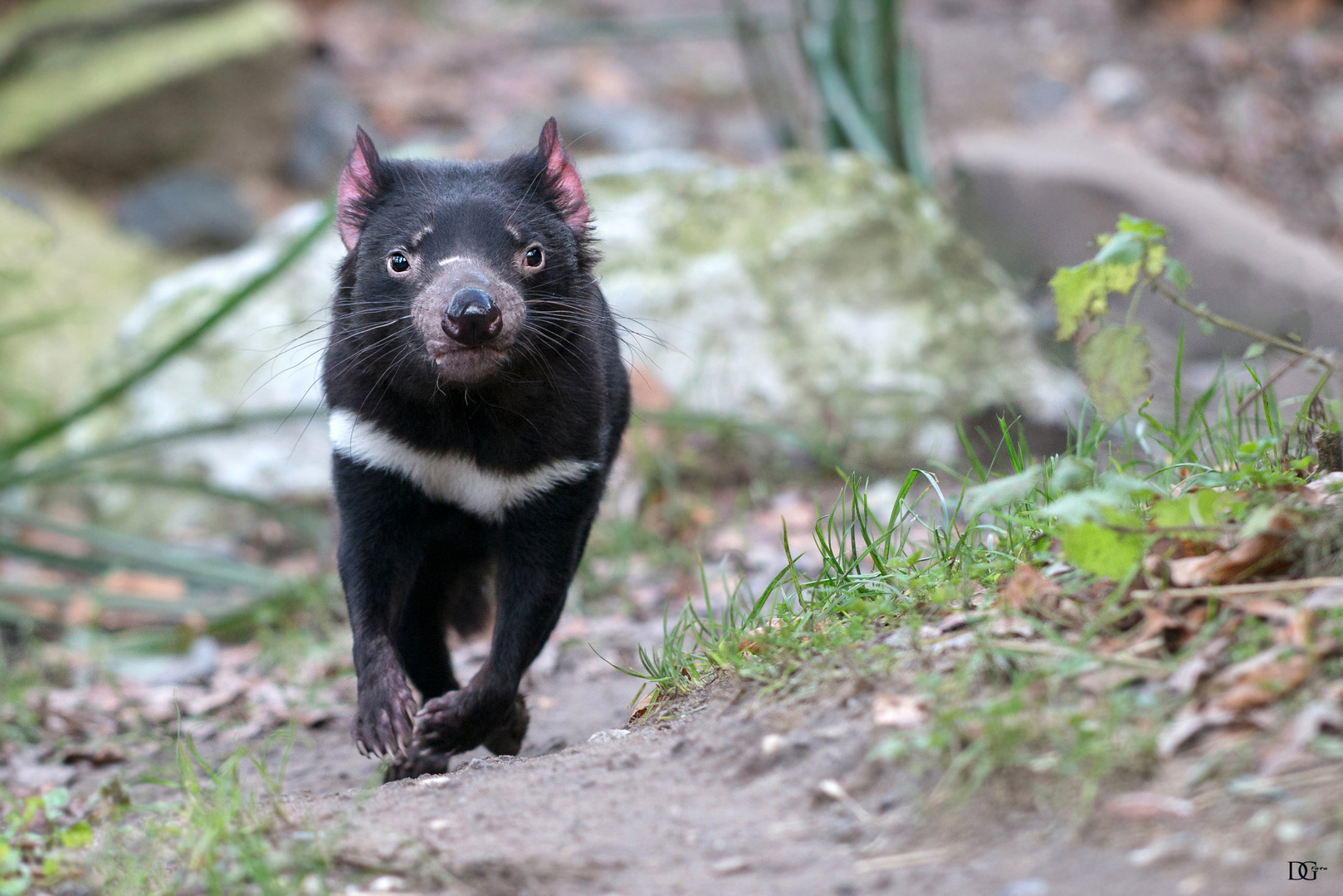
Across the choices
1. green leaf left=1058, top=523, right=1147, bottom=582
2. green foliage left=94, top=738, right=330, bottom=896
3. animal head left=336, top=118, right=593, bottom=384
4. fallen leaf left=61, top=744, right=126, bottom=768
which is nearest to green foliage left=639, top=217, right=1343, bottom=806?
green leaf left=1058, top=523, right=1147, bottom=582

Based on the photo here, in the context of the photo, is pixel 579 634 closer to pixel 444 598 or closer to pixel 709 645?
pixel 444 598

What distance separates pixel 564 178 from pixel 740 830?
1.68 meters

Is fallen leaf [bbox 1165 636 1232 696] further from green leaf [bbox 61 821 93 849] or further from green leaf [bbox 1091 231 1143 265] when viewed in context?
green leaf [bbox 61 821 93 849]

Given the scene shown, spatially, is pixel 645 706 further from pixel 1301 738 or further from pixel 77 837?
pixel 1301 738

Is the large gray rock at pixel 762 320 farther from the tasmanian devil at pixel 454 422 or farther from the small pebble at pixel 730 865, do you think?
the small pebble at pixel 730 865

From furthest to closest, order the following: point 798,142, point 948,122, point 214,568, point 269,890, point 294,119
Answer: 1. point 948,122
2. point 294,119
3. point 798,142
4. point 214,568
5. point 269,890

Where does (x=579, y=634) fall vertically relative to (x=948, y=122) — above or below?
below

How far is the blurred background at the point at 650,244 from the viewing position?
16.9 feet

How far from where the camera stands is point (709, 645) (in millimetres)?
2746

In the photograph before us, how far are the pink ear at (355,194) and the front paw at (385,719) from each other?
0.99 m

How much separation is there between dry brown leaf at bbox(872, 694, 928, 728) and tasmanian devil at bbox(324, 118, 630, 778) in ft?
3.32

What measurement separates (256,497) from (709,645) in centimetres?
314

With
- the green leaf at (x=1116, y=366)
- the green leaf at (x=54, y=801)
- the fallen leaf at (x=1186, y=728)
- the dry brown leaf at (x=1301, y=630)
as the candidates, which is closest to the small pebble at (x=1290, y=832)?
the fallen leaf at (x=1186, y=728)

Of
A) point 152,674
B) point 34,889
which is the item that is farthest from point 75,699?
point 34,889
